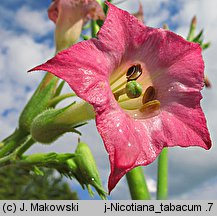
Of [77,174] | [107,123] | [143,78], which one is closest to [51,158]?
[77,174]

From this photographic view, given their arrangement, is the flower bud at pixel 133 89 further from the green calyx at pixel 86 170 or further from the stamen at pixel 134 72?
the green calyx at pixel 86 170

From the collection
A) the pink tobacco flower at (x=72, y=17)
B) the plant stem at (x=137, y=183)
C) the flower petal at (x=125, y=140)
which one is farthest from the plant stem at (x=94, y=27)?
the flower petal at (x=125, y=140)

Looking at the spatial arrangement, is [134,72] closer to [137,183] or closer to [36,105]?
[36,105]

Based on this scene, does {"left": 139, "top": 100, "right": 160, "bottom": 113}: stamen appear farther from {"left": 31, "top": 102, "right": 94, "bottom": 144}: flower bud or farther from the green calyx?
the green calyx

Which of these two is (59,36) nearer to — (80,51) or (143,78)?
(143,78)

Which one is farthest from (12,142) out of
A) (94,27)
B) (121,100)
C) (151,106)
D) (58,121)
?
(94,27)

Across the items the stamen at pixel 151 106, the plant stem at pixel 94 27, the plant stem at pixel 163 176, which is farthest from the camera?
the plant stem at pixel 163 176

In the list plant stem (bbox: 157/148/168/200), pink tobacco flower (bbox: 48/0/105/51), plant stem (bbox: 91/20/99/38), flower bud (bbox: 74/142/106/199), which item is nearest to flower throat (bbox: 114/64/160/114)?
flower bud (bbox: 74/142/106/199)
